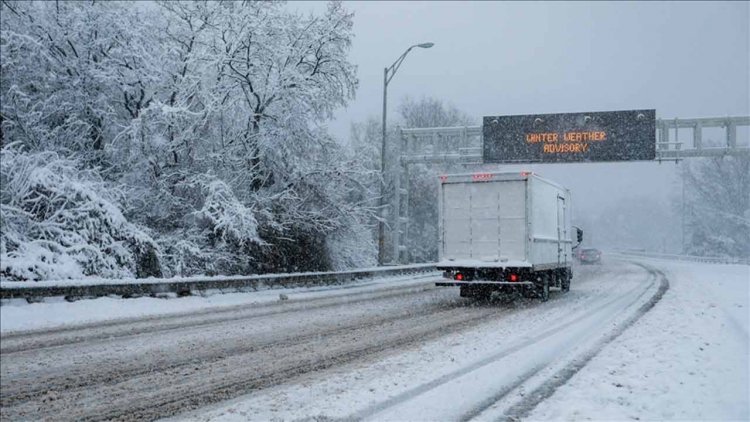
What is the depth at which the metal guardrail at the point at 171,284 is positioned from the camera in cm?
738

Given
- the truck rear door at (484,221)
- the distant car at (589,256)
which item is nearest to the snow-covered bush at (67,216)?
the truck rear door at (484,221)

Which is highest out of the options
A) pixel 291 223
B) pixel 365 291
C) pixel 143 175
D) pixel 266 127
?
pixel 266 127

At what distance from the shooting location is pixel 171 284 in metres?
16.3

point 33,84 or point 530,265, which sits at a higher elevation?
point 33,84

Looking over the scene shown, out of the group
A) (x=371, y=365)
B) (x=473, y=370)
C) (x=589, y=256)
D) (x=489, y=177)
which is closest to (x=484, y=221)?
(x=489, y=177)

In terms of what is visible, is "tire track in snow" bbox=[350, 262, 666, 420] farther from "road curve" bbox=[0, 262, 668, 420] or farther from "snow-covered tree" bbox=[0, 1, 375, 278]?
"snow-covered tree" bbox=[0, 1, 375, 278]

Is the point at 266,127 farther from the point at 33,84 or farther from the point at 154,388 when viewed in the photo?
the point at 154,388

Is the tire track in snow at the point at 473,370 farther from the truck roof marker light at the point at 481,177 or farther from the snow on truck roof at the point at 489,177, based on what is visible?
the truck roof marker light at the point at 481,177

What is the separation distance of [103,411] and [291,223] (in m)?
17.8

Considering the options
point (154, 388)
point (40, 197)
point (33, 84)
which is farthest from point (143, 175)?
point (154, 388)

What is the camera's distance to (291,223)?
2366 centimetres

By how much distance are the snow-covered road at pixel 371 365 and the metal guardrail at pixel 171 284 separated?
270mm

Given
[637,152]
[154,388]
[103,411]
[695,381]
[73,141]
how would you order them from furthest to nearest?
1. [637,152]
2. [73,141]
3. [695,381]
4. [154,388]
5. [103,411]

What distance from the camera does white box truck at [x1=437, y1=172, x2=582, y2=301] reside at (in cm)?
1638
